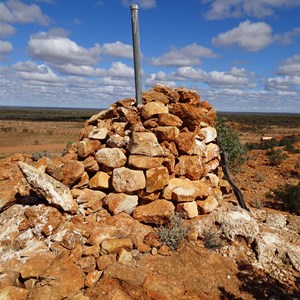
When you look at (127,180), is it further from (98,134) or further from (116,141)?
(98,134)

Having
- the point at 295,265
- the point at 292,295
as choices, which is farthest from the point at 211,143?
the point at 292,295

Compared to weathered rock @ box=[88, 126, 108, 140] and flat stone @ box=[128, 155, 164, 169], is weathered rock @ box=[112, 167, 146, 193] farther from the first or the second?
weathered rock @ box=[88, 126, 108, 140]

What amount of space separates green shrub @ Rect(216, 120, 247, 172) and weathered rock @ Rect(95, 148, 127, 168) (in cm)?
829

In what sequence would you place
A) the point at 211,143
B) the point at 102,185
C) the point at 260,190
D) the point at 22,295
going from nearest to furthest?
the point at 22,295 < the point at 102,185 < the point at 211,143 < the point at 260,190

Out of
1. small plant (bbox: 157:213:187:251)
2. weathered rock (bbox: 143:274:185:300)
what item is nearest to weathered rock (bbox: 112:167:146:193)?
small plant (bbox: 157:213:187:251)

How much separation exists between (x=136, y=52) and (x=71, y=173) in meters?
3.34

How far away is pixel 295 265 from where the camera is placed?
5879 mm

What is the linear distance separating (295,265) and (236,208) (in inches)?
71.3

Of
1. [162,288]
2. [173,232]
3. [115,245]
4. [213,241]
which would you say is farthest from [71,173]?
[213,241]

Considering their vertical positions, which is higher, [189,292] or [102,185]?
[102,185]

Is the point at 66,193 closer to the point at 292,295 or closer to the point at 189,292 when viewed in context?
the point at 189,292

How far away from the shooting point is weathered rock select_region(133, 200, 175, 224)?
6.42m

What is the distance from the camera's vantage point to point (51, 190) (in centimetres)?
634

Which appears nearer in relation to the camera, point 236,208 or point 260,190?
point 236,208
